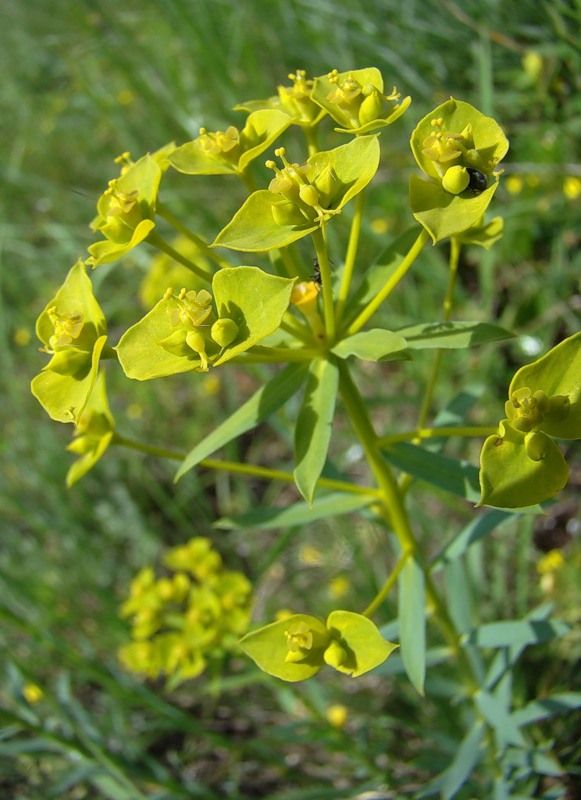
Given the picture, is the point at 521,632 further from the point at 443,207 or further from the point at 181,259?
the point at 181,259

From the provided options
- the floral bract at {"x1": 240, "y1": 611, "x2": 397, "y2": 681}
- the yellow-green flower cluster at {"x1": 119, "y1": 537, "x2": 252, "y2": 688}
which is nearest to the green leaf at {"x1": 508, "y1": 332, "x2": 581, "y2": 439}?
the floral bract at {"x1": 240, "y1": 611, "x2": 397, "y2": 681}

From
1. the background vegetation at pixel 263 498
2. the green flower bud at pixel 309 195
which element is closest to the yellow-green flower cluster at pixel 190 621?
the background vegetation at pixel 263 498

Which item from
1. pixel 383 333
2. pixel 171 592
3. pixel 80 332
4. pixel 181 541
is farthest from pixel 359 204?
pixel 181 541

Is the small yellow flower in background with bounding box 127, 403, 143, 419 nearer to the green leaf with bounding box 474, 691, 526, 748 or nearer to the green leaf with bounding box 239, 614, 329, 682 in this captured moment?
the green leaf with bounding box 474, 691, 526, 748

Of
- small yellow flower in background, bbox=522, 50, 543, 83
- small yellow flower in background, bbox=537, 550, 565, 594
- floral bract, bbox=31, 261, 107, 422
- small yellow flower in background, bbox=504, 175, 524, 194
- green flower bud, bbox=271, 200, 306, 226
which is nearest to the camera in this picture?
green flower bud, bbox=271, 200, 306, 226

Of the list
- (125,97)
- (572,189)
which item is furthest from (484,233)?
(125,97)

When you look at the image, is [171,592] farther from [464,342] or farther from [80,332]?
[464,342]

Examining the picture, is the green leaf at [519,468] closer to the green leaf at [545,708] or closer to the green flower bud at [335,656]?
the green flower bud at [335,656]

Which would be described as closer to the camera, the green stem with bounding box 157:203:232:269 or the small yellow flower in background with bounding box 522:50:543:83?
the green stem with bounding box 157:203:232:269

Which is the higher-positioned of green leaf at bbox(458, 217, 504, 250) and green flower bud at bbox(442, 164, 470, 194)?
green flower bud at bbox(442, 164, 470, 194)
